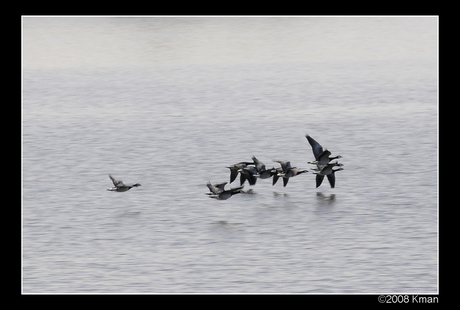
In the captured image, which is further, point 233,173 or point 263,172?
point 233,173

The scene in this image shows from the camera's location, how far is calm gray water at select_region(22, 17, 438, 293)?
18.7 meters

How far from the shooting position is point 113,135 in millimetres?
31453

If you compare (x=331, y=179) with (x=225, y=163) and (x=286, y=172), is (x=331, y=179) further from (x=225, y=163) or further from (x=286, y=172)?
(x=225, y=163)

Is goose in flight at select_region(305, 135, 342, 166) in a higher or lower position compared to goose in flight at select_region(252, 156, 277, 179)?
higher

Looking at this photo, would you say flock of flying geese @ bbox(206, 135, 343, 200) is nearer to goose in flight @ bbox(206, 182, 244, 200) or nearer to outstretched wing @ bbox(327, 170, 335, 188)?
outstretched wing @ bbox(327, 170, 335, 188)

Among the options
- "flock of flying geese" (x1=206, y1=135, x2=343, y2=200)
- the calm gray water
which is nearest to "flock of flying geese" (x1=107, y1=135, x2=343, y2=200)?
"flock of flying geese" (x1=206, y1=135, x2=343, y2=200)

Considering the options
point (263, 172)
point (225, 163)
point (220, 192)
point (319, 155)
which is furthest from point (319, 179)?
point (225, 163)

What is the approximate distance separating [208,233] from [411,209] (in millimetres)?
5328

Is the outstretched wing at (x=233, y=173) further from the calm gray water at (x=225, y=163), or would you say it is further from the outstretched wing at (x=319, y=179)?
the outstretched wing at (x=319, y=179)

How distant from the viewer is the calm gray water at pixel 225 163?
18.7m

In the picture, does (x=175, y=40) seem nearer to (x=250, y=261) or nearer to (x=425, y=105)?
(x=425, y=105)

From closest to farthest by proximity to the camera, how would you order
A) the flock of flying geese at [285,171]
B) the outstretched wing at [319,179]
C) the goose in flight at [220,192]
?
1. the goose in flight at [220,192]
2. the flock of flying geese at [285,171]
3. the outstretched wing at [319,179]

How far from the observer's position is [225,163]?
26.7 metres

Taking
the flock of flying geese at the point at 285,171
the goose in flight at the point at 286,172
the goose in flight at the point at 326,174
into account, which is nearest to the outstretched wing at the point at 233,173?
the flock of flying geese at the point at 285,171
